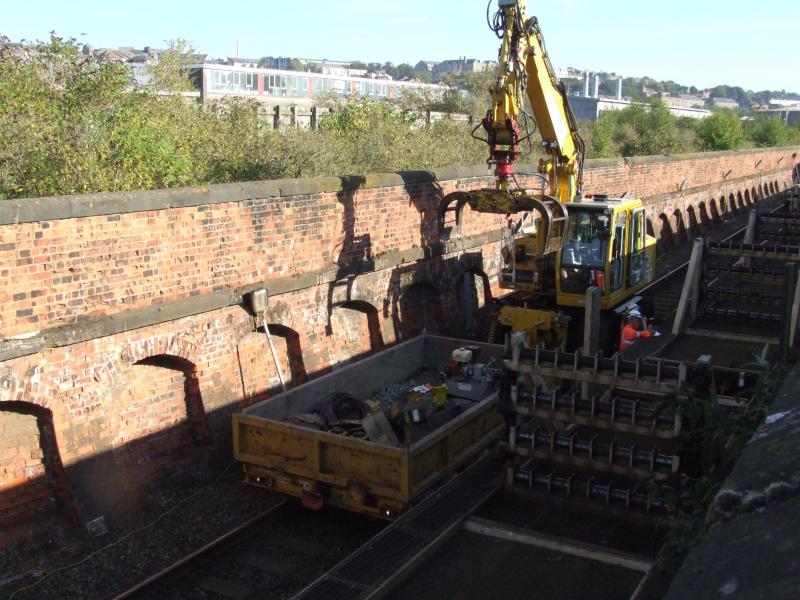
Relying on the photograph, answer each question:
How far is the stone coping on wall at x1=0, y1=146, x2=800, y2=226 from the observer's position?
866 centimetres

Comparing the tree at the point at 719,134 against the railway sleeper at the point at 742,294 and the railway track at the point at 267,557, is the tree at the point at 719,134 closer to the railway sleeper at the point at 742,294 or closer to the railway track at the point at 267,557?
the railway sleeper at the point at 742,294

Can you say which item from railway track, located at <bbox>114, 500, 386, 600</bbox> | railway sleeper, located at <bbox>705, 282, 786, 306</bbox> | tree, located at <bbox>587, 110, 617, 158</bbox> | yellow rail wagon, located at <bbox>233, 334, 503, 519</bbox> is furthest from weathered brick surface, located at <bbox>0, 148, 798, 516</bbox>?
tree, located at <bbox>587, 110, 617, 158</bbox>

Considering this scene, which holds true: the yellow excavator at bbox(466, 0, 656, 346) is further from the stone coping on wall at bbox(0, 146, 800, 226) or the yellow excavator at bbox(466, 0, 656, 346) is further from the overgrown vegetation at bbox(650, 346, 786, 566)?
the overgrown vegetation at bbox(650, 346, 786, 566)

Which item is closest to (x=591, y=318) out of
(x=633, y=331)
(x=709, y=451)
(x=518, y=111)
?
(x=633, y=331)

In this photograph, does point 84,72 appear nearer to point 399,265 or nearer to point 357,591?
point 399,265

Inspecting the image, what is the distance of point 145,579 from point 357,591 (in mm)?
3746

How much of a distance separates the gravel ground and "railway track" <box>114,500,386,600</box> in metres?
Answer: 0.45

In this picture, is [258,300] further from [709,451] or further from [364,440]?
[709,451]

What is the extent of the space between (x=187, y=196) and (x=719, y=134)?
53.6 meters

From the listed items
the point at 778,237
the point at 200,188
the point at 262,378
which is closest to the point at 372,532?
the point at 262,378

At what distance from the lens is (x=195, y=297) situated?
10.5 metres

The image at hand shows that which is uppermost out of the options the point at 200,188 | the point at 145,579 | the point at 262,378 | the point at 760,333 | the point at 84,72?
the point at 84,72

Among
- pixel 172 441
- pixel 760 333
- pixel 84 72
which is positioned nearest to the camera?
pixel 172 441

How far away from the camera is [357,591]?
541 cm
